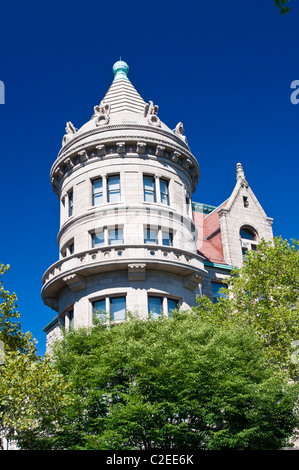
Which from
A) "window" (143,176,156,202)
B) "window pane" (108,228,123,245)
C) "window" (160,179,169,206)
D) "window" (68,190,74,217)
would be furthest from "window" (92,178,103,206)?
"window" (160,179,169,206)

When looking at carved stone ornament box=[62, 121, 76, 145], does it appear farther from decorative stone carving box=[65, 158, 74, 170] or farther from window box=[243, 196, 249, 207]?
window box=[243, 196, 249, 207]

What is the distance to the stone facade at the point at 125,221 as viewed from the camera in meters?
33.9

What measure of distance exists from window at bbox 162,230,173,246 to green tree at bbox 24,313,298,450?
10.6 m

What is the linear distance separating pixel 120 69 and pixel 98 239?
17250 millimetres

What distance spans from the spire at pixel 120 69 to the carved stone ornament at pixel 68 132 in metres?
6.89

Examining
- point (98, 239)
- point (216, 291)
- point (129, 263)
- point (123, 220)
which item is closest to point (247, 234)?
point (216, 291)

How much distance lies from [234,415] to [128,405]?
4455 mm

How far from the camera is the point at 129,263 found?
33.4 meters

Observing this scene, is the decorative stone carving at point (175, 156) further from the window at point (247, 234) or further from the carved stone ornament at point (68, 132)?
the window at point (247, 234)

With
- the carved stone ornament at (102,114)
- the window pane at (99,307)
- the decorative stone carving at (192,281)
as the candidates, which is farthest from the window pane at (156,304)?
the carved stone ornament at (102,114)

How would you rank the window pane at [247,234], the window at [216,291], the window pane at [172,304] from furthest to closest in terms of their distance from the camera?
the window pane at [247,234] < the window at [216,291] < the window pane at [172,304]

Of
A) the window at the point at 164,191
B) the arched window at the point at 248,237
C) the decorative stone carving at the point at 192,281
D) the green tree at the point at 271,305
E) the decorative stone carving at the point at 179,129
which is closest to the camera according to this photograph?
the green tree at the point at 271,305

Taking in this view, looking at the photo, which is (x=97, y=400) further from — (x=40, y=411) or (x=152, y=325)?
(x=152, y=325)

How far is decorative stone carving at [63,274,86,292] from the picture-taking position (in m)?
34.5
